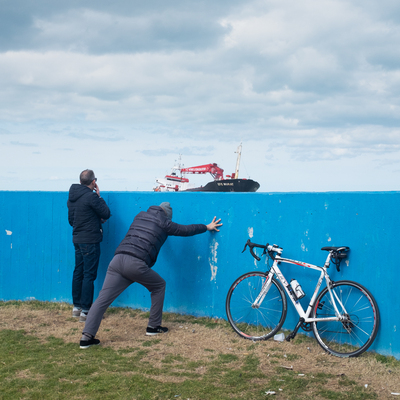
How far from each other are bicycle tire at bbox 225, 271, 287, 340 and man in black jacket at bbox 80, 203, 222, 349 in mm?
910

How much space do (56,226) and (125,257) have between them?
310 cm

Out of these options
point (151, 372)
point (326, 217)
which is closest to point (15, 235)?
point (151, 372)

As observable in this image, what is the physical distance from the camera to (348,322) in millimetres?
5133

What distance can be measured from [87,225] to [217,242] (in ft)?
6.30

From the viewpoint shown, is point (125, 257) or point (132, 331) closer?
point (125, 257)

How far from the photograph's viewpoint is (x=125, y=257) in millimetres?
5410

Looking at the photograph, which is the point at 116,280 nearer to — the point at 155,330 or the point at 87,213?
the point at 155,330

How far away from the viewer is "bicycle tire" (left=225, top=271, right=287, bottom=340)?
5.79 m

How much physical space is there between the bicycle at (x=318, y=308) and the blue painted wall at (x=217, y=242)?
0.18 meters

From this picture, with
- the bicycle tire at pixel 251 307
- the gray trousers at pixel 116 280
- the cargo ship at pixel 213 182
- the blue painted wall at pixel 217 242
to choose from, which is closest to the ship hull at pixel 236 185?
the cargo ship at pixel 213 182

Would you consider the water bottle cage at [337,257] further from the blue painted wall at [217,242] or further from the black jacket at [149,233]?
the black jacket at [149,233]

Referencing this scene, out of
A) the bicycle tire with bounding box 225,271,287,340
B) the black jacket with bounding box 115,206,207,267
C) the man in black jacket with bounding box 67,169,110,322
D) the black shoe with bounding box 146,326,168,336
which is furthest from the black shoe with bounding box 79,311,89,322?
the bicycle tire with bounding box 225,271,287,340

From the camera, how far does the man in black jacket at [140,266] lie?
530cm

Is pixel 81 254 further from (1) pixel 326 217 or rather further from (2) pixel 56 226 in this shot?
(1) pixel 326 217
